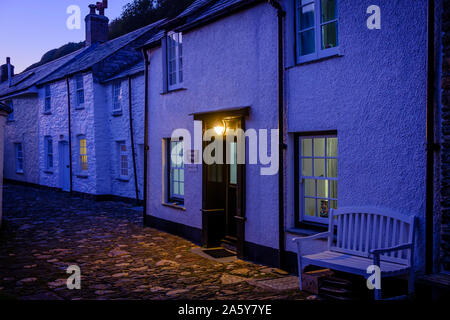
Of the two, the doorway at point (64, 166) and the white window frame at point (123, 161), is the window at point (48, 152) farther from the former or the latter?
the white window frame at point (123, 161)

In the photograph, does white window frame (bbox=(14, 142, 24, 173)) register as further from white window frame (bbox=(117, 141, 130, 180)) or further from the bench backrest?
the bench backrest

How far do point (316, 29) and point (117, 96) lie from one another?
12.6 meters

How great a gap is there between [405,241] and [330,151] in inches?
Answer: 77.2

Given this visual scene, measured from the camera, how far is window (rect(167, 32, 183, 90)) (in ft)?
36.9

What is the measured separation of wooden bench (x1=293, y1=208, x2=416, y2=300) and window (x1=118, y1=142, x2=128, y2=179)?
12517 mm

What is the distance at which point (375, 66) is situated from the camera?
242 inches

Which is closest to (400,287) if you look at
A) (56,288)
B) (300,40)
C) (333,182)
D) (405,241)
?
(405,241)

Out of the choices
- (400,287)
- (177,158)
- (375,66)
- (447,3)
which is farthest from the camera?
(177,158)

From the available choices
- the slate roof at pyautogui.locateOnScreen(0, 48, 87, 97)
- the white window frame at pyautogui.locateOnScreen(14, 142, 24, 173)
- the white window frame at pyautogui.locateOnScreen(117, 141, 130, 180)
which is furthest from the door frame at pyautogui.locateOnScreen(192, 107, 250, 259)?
the white window frame at pyautogui.locateOnScreen(14, 142, 24, 173)

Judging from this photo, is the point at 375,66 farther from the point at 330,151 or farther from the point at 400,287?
the point at 400,287

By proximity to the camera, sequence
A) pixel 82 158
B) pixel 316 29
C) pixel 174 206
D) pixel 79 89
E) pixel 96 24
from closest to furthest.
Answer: pixel 316 29, pixel 174 206, pixel 79 89, pixel 82 158, pixel 96 24

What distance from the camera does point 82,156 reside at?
20.5 metres

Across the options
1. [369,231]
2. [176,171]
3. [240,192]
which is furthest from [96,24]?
[369,231]

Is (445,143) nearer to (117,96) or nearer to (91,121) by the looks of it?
(117,96)
